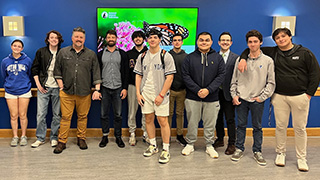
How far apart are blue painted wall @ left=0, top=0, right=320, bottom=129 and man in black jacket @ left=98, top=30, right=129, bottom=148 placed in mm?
573

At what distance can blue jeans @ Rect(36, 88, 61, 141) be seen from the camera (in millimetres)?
3724

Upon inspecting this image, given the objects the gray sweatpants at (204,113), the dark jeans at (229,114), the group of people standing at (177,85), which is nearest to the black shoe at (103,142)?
the group of people standing at (177,85)

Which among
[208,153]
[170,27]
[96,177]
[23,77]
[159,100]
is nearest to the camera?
[96,177]

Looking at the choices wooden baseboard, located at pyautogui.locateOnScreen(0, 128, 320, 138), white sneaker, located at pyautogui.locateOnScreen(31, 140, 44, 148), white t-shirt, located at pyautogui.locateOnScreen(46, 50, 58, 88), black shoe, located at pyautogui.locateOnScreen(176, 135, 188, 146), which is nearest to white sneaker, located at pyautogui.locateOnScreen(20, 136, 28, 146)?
white sneaker, located at pyautogui.locateOnScreen(31, 140, 44, 148)

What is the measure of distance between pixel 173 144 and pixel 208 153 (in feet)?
1.98

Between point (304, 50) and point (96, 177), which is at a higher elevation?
point (304, 50)

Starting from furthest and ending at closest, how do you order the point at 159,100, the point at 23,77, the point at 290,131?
the point at 290,131 < the point at 23,77 < the point at 159,100

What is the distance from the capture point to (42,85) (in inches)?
145

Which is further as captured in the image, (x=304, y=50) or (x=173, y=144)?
(x=173, y=144)

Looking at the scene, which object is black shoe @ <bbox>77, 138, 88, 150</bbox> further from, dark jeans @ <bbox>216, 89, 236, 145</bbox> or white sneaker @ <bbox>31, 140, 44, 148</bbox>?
dark jeans @ <bbox>216, 89, 236, 145</bbox>

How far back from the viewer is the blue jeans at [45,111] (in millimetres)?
3724

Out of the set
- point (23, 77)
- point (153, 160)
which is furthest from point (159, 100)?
point (23, 77)

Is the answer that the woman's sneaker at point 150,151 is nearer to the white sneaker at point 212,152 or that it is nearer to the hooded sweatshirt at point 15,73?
the white sneaker at point 212,152

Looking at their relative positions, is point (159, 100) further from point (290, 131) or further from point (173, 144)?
point (290, 131)
